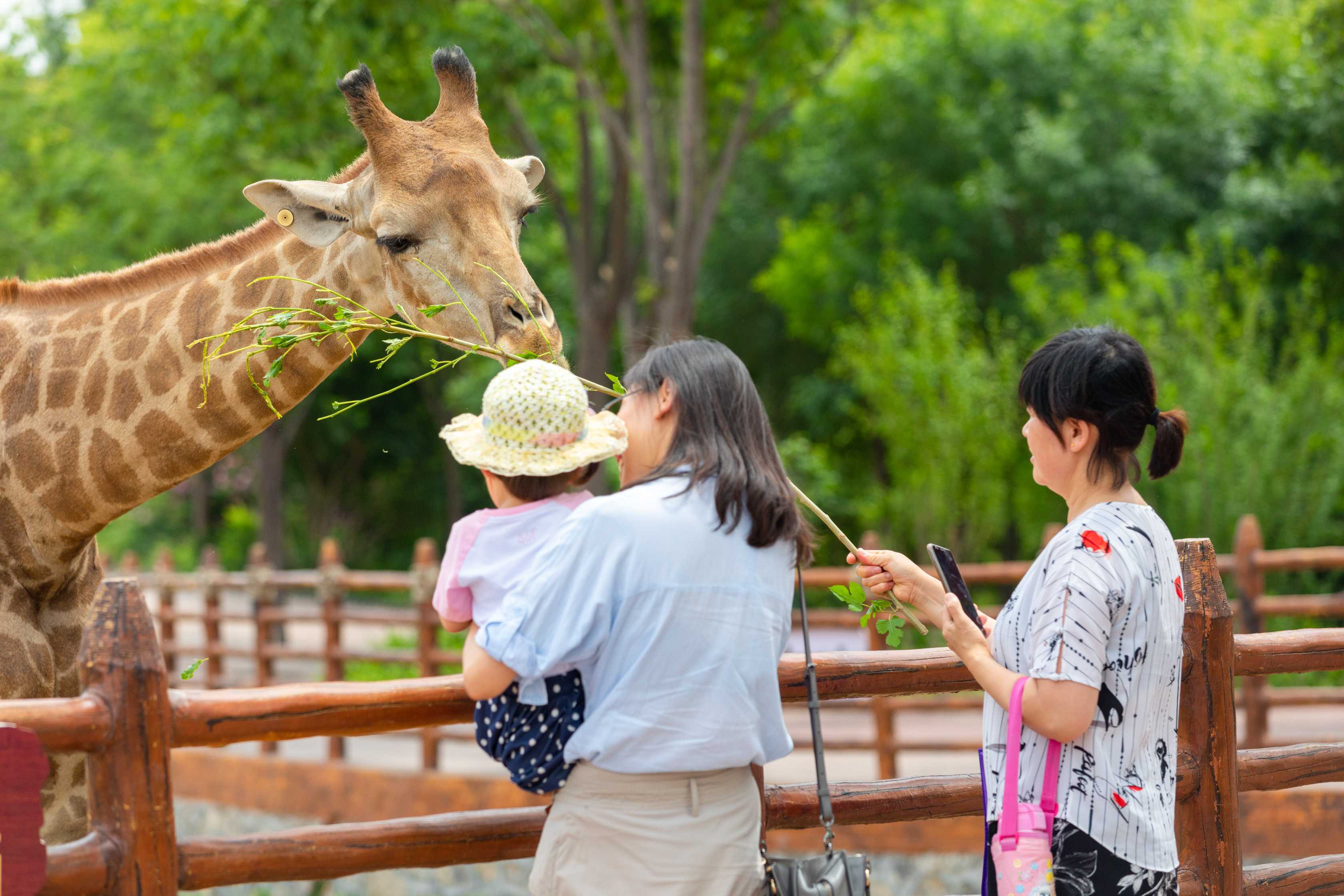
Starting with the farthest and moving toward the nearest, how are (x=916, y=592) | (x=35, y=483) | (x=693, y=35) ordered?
1. (x=693, y=35)
2. (x=35, y=483)
3. (x=916, y=592)

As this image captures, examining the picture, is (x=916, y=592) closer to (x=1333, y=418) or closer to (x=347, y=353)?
(x=347, y=353)

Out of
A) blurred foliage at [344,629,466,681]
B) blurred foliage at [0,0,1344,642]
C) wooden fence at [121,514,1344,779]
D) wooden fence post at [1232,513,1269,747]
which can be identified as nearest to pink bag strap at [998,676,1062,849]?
wooden fence at [121,514,1344,779]

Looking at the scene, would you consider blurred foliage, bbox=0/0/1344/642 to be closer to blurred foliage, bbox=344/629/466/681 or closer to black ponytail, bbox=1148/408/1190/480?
blurred foliage, bbox=344/629/466/681

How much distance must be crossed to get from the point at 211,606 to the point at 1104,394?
958cm

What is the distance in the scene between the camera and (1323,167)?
12961 mm

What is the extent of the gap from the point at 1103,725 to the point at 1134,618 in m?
0.19

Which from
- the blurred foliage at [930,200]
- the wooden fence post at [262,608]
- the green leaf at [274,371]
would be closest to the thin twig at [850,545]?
the green leaf at [274,371]

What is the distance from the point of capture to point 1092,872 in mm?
2047

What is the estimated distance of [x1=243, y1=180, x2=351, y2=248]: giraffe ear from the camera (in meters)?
3.00

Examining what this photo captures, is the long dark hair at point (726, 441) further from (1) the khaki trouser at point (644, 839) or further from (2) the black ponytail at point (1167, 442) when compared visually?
(2) the black ponytail at point (1167, 442)

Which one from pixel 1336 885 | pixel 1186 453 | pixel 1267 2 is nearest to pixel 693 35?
pixel 1186 453

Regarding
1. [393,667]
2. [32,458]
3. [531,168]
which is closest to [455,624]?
[32,458]

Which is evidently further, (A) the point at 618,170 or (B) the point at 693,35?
(A) the point at 618,170

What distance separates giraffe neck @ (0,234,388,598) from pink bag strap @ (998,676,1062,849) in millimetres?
1802
